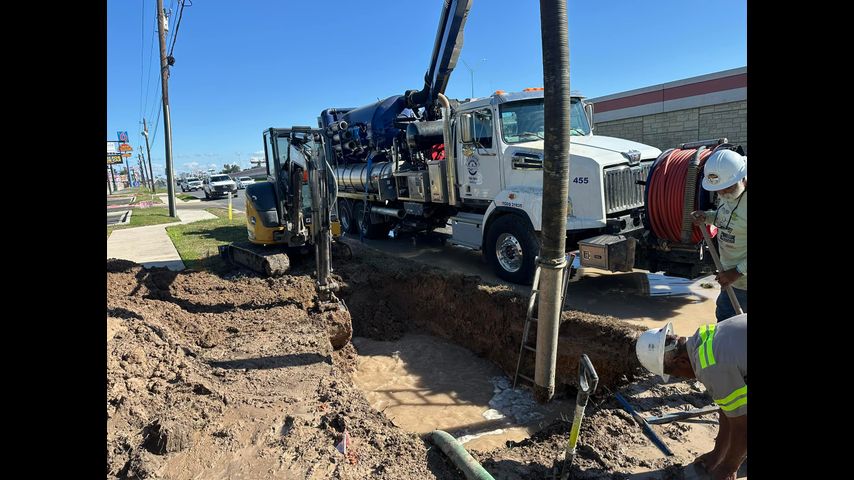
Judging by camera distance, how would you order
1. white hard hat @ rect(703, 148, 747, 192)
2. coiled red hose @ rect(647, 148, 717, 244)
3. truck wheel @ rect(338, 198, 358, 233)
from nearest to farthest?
white hard hat @ rect(703, 148, 747, 192) < coiled red hose @ rect(647, 148, 717, 244) < truck wheel @ rect(338, 198, 358, 233)

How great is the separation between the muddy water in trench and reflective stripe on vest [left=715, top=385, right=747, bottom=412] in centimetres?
254

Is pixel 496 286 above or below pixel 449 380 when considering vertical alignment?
above

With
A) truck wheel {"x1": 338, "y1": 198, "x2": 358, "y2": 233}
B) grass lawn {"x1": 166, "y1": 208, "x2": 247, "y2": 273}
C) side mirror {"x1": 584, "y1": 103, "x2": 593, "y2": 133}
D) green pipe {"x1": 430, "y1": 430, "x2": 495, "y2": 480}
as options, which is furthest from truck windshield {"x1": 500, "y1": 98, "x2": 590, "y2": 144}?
truck wheel {"x1": 338, "y1": 198, "x2": 358, "y2": 233}

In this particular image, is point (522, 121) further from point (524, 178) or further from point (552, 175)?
point (552, 175)

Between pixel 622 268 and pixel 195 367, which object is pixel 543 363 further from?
pixel 195 367

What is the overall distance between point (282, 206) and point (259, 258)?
3.73 feet

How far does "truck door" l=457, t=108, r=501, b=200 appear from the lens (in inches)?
339

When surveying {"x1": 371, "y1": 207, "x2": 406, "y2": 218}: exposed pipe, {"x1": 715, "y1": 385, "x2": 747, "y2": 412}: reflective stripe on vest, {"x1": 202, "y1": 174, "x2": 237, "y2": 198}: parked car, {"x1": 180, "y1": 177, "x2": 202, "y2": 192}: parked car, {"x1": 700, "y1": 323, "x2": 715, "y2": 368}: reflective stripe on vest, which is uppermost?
{"x1": 180, "y1": 177, "x2": 202, "y2": 192}: parked car

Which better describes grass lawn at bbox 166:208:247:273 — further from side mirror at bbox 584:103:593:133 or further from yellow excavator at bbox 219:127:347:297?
side mirror at bbox 584:103:593:133

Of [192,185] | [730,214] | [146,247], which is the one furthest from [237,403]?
[192,185]

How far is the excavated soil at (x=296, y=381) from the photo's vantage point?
3.38 metres

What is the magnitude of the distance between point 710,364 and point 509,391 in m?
3.50

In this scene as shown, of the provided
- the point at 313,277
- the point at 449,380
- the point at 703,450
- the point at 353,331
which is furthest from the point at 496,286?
the point at 703,450
